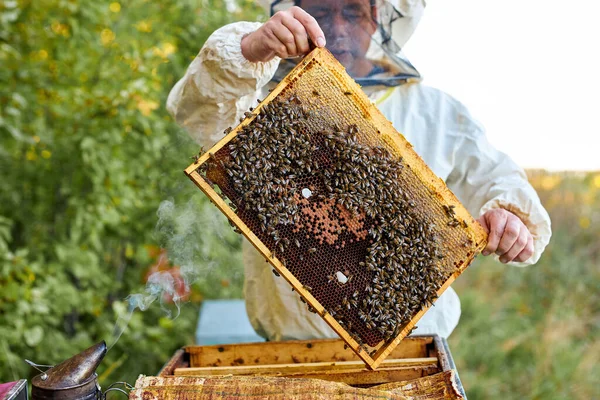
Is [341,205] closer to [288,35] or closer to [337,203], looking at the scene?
[337,203]

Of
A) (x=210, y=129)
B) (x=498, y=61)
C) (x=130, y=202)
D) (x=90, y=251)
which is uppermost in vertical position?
(x=210, y=129)

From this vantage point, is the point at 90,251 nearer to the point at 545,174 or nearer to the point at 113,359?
the point at 113,359

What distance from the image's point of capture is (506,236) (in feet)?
7.54

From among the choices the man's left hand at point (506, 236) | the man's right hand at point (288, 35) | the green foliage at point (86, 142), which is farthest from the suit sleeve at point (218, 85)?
the green foliage at point (86, 142)

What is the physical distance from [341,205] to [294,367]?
73cm

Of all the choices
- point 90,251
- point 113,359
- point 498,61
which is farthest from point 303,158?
point 498,61

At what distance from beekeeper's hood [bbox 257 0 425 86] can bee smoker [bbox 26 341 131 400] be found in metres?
1.55

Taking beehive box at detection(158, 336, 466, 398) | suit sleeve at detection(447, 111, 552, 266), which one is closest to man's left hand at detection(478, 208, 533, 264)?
suit sleeve at detection(447, 111, 552, 266)

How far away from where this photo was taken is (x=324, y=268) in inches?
82.2

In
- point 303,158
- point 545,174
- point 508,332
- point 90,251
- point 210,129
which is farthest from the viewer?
point 545,174

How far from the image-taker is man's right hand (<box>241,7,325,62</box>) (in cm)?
205

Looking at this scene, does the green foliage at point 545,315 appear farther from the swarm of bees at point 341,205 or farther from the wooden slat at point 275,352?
the swarm of bees at point 341,205

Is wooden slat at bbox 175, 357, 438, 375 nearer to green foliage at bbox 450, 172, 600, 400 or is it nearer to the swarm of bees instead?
the swarm of bees

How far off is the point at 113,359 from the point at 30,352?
109 cm
